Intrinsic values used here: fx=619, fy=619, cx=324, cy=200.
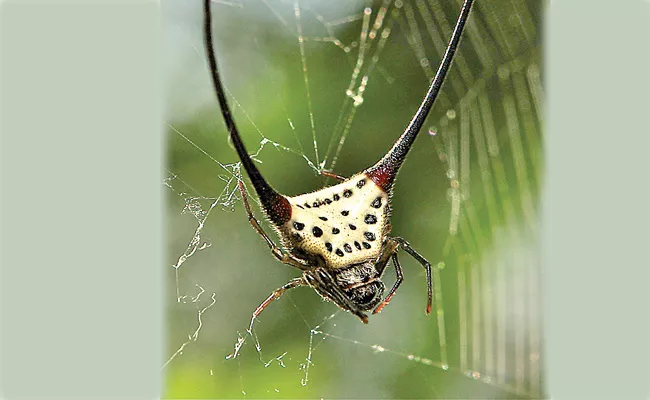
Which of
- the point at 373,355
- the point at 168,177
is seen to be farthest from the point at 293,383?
the point at 168,177

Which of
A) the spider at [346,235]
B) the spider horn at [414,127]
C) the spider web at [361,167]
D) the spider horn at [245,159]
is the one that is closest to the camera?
the spider horn at [245,159]

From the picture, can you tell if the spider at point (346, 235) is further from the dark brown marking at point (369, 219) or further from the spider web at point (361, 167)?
the spider web at point (361, 167)

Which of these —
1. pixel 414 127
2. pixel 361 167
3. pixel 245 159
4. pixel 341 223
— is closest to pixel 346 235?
pixel 341 223

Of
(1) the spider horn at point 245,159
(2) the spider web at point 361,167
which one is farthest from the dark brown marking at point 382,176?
(2) the spider web at point 361,167

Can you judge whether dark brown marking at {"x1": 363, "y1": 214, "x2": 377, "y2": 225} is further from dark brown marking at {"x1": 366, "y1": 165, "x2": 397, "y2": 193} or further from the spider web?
the spider web

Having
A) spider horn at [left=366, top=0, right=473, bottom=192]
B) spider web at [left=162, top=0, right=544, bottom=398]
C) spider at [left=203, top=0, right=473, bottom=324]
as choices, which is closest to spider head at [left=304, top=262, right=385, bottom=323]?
spider at [left=203, top=0, right=473, bottom=324]
